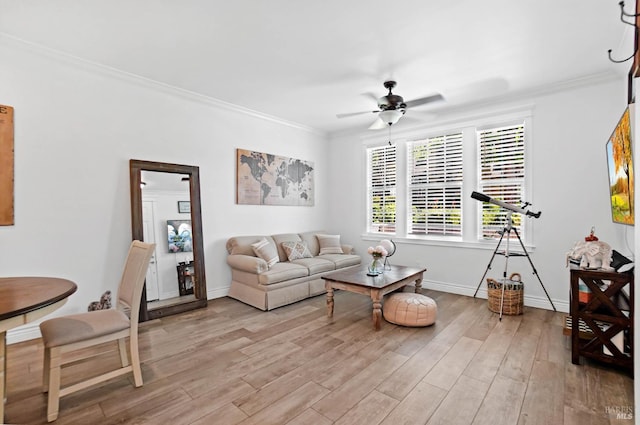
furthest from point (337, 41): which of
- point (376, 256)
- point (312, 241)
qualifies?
point (312, 241)

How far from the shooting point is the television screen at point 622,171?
7.55ft

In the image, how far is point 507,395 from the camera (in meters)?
2.07

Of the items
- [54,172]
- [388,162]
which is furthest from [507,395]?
[54,172]

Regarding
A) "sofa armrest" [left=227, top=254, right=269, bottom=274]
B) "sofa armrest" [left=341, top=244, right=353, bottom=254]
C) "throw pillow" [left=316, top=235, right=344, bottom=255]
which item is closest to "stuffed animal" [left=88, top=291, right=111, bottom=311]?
"sofa armrest" [left=227, top=254, right=269, bottom=274]

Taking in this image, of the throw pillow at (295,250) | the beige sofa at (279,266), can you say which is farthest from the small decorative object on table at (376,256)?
the throw pillow at (295,250)

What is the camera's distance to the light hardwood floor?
6.16 feet

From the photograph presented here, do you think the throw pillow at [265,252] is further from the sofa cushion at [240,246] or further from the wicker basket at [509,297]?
the wicker basket at [509,297]

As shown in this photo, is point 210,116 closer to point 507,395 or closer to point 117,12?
point 117,12

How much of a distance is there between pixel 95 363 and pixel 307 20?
10.9 feet

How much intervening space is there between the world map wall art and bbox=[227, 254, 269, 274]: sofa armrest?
904 mm

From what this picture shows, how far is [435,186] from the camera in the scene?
4.84 m

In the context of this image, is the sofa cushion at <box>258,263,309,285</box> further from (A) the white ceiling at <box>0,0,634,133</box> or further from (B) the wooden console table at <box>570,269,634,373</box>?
(B) the wooden console table at <box>570,269,634,373</box>

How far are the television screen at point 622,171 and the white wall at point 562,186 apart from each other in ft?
1.40

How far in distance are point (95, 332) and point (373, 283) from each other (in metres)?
2.49
